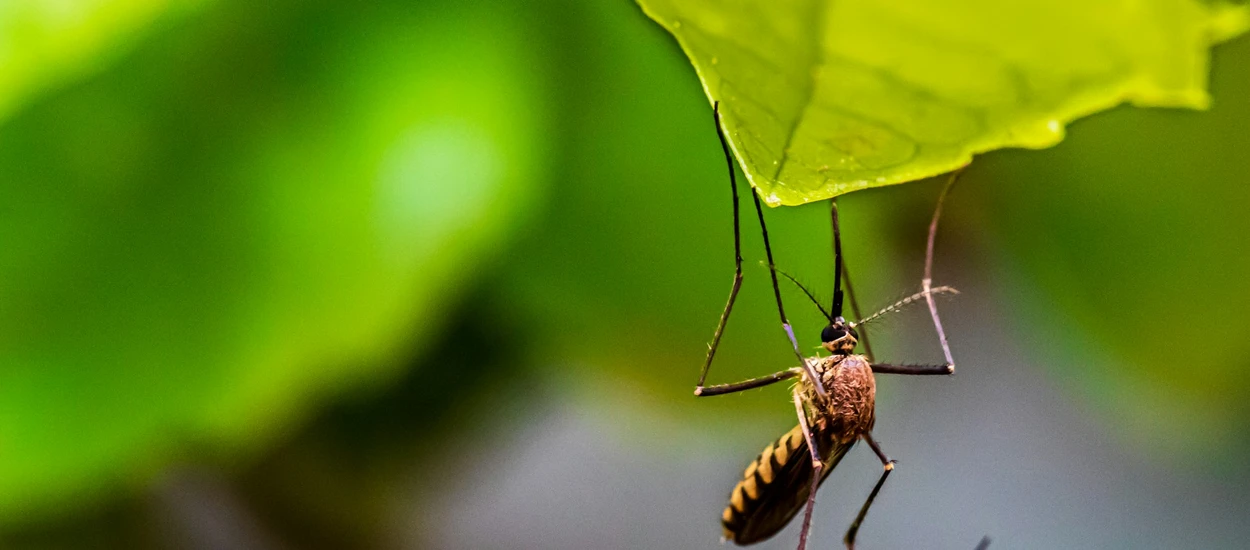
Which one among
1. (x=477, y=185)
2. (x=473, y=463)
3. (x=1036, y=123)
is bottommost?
(x=1036, y=123)

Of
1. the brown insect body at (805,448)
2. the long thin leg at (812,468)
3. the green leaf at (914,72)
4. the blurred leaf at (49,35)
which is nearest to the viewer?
the green leaf at (914,72)

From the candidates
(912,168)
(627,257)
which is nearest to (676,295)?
(627,257)

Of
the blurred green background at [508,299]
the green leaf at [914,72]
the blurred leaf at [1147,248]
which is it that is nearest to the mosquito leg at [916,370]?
the blurred green background at [508,299]

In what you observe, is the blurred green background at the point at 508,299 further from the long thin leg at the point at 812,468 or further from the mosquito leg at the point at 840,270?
the long thin leg at the point at 812,468

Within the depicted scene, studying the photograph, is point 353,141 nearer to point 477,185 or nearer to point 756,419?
point 477,185

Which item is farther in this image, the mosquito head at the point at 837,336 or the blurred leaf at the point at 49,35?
the mosquito head at the point at 837,336

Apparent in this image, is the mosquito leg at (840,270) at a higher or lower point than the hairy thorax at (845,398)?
higher

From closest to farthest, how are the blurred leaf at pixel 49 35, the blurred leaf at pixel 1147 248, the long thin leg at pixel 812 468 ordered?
the blurred leaf at pixel 49 35 → the long thin leg at pixel 812 468 → the blurred leaf at pixel 1147 248

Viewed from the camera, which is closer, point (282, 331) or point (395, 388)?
point (282, 331)

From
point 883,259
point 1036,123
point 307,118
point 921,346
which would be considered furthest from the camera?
point 921,346
